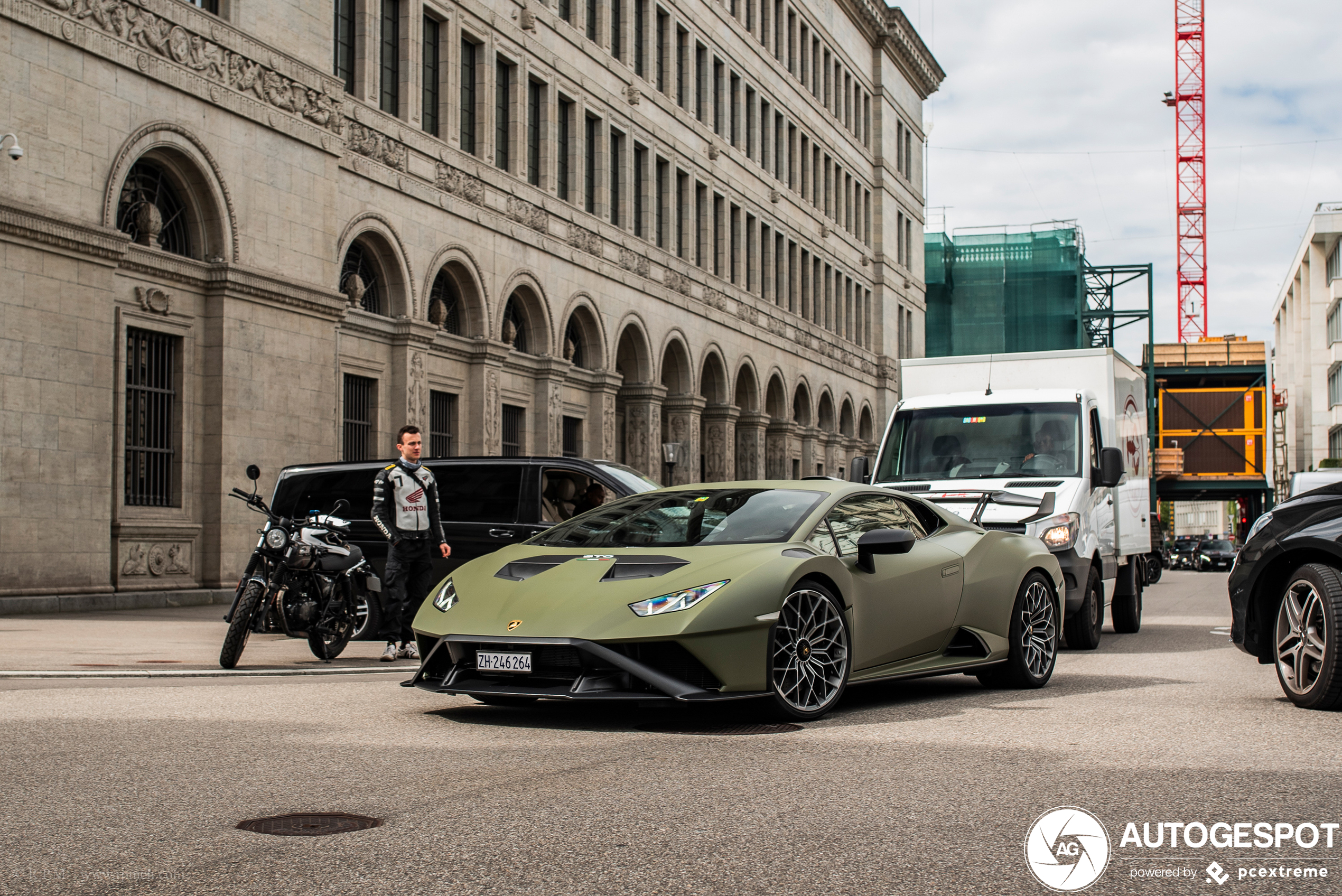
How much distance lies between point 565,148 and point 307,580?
85.7 feet

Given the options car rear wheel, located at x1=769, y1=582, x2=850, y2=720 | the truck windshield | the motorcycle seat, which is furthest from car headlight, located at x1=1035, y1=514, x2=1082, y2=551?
the motorcycle seat

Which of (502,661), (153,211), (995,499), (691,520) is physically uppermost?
(153,211)

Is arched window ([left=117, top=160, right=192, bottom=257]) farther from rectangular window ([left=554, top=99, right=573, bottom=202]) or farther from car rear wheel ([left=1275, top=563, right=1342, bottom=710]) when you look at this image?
car rear wheel ([left=1275, top=563, right=1342, bottom=710])

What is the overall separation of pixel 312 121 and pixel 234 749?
20.3 m

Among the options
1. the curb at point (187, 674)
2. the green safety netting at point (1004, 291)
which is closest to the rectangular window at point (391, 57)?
the curb at point (187, 674)

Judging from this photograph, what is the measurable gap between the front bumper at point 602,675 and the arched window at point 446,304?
23.3m

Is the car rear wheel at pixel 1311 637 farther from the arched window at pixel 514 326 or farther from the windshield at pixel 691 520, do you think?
the arched window at pixel 514 326

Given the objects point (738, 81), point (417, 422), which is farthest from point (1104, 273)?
point (417, 422)

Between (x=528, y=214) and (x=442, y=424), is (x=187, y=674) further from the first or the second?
(x=528, y=214)

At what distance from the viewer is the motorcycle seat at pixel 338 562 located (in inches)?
446

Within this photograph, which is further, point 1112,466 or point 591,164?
point 591,164

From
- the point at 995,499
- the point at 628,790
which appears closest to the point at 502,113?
the point at 995,499

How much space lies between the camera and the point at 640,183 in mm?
40406

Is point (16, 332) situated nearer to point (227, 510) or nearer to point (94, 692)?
point (227, 510)
